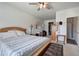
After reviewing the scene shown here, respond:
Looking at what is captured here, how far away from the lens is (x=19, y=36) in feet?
4.91

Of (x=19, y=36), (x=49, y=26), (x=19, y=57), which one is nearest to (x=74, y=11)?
(x=49, y=26)

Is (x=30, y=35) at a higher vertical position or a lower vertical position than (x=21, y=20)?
lower

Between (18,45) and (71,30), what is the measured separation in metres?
1.18

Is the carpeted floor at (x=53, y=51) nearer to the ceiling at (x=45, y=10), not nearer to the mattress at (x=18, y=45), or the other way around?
the mattress at (x=18, y=45)

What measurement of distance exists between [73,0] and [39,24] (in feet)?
2.28

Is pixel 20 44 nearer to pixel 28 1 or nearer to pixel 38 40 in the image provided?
pixel 38 40

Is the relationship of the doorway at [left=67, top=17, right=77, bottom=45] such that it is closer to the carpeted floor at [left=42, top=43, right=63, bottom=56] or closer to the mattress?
the carpeted floor at [left=42, top=43, right=63, bottom=56]

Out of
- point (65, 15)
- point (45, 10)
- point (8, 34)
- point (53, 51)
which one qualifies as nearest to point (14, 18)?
point (8, 34)

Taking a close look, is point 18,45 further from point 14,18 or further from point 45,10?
point 45,10

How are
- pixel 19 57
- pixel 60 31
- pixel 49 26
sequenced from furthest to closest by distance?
pixel 60 31, pixel 49 26, pixel 19 57

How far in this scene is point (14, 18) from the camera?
55.3 inches

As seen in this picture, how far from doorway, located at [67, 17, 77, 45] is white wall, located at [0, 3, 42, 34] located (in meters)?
0.71

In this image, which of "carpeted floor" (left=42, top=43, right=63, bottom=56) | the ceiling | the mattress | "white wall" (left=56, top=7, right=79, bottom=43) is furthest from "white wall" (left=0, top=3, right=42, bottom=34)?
"carpeted floor" (left=42, top=43, right=63, bottom=56)

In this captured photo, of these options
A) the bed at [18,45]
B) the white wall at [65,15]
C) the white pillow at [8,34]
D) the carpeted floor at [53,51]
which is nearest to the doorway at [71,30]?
the white wall at [65,15]
